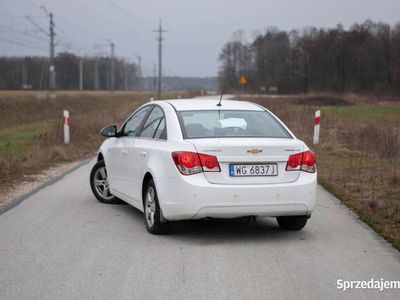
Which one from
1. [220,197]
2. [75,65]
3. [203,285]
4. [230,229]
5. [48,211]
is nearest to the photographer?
[203,285]

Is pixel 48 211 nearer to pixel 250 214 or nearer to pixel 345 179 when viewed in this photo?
pixel 250 214

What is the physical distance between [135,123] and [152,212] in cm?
190

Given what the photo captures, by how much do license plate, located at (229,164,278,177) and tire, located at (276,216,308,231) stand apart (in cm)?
85

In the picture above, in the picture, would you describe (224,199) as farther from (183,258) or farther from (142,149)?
(142,149)

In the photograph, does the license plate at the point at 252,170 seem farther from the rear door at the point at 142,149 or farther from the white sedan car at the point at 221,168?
the rear door at the point at 142,149

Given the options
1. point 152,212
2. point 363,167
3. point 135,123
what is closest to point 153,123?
point 135,123

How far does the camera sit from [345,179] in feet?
42.3

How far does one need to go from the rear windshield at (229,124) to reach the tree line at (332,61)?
84.4m

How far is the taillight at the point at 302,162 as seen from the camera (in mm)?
7648

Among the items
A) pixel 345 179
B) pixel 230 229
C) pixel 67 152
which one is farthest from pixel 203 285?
pixel 67 152

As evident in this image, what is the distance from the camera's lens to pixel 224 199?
733 cm

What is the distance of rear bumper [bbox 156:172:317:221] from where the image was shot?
7316mm

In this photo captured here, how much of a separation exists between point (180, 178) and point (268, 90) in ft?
398

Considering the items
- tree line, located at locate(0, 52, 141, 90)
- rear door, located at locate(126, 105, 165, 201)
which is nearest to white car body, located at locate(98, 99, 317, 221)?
rear door, located at locate(126, 105, 165, 201)
